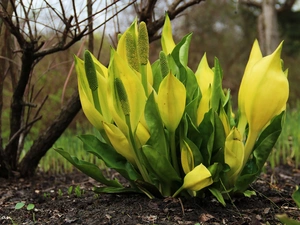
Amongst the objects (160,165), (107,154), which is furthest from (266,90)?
(107,154)

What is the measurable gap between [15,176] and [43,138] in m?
0.32

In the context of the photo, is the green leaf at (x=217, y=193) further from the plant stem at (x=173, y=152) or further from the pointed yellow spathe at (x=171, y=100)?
the pointed yellow spathe at (x=171, y=100)

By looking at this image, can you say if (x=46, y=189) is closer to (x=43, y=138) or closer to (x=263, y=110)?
(x=43, y=138)

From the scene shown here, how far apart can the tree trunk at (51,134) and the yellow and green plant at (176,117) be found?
58 centimetres

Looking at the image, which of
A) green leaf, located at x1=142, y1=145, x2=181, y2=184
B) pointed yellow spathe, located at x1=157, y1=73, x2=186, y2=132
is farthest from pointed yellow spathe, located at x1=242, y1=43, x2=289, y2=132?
green leaf, located at x1=142, y1=145, x2=181, y2=184

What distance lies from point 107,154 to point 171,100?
1.45 ft

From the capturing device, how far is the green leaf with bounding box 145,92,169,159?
4.90 ft

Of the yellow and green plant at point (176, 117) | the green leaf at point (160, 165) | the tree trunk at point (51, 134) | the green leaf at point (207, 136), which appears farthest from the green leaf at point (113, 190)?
the tree trunk at point (51, 134)

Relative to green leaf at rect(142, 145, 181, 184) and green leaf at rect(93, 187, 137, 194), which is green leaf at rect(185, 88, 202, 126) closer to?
green leaf at rect(142, 145, 181, 184)

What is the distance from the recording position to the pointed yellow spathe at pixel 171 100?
4.69 feet

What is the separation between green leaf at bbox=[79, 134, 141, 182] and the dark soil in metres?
0.12

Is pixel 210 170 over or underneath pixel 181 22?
underneath

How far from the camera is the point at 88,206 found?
173cm

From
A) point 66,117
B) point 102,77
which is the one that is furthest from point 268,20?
point 102,77
